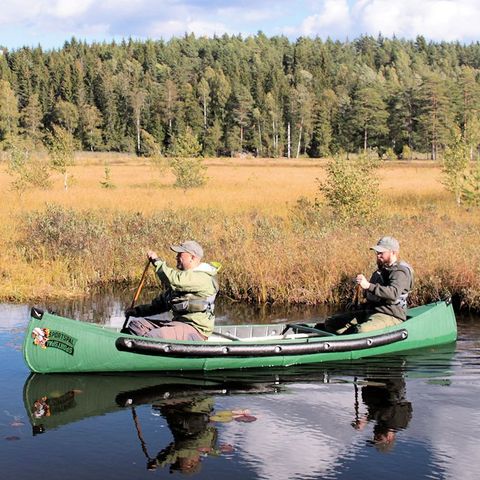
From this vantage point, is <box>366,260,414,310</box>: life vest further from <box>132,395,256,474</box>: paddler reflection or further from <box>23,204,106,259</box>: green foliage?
<box>23,204,106,259</box>: green foliage

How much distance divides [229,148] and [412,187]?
64146mm

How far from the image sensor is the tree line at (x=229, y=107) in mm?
90438

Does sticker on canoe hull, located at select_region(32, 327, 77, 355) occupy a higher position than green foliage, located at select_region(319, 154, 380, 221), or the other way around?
green foliage, located at select_region(319, 154, 380, 221)

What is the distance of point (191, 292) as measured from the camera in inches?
363

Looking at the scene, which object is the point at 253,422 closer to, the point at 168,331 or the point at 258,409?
the point at 258,409

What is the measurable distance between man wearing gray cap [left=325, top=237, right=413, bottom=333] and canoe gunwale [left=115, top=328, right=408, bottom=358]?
0.88 feet

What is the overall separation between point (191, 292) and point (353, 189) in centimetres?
1165

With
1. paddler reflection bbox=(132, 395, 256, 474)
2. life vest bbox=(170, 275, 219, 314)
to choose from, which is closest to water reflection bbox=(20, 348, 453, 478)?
paddler reflection bbox=(132, 395, 256, 474)

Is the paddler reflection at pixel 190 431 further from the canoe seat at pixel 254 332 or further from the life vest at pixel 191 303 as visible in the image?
the canoe seat at pixel 254 332

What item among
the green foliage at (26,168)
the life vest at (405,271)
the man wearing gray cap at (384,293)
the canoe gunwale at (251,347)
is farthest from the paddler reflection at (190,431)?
the green foliage at (26,168)

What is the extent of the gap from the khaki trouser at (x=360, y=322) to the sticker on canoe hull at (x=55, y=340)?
374cm

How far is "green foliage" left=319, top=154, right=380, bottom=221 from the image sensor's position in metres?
20.1

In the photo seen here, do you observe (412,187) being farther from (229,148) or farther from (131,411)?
(229,148)

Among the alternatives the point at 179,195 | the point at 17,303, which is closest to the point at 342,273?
the point at 17,303
